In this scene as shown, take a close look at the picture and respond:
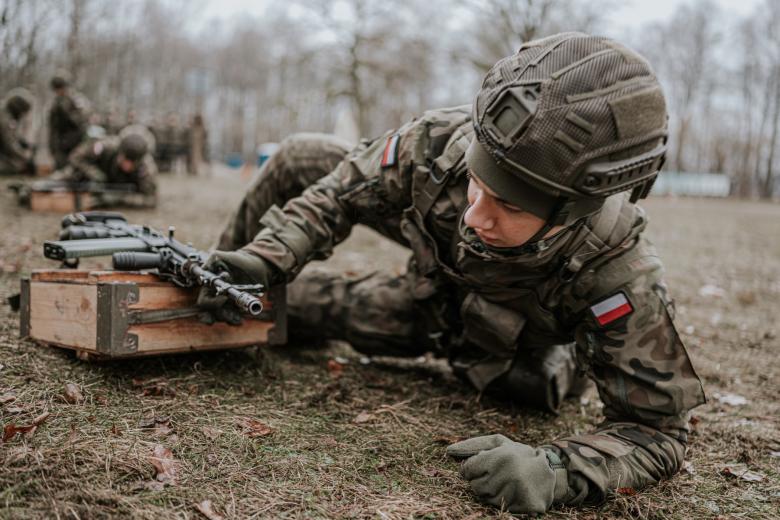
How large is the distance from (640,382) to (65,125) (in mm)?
13451

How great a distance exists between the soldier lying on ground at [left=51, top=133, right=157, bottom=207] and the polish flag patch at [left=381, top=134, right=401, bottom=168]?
732cm

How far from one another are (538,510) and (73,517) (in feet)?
4.64

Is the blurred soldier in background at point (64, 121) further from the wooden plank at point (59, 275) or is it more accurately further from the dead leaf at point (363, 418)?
the dead leaf at point (363, 418)

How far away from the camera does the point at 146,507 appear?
197 centimetres

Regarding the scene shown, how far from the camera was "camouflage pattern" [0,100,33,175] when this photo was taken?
42.8ft

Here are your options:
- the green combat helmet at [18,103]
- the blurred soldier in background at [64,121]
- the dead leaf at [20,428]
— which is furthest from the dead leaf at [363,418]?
the green combat helmet at [18,103]

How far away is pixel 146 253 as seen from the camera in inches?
121

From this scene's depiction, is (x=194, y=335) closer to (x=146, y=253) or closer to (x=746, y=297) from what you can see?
(x=146, y=253)

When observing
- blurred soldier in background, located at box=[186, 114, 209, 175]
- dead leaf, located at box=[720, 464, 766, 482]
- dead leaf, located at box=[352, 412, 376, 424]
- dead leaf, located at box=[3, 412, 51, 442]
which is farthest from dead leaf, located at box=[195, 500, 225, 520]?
blurred soldier in background, located at box=[186, 114, 209, 175]

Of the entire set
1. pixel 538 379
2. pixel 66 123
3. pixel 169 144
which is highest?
pixel 538 379

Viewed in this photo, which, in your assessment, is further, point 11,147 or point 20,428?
point 11,147

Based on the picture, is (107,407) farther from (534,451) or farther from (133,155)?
(133,155)

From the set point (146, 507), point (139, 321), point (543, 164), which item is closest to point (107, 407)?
point (139, 321)

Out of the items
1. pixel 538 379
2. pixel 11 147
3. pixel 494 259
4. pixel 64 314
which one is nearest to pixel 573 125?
pixel 494 259
